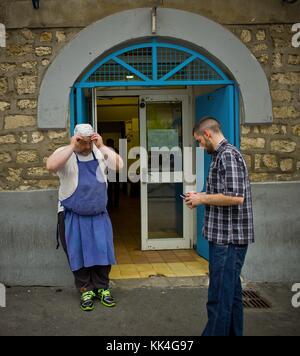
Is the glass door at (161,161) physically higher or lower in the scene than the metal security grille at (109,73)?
lower

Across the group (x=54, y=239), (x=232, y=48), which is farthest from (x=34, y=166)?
(x=232, y=48)

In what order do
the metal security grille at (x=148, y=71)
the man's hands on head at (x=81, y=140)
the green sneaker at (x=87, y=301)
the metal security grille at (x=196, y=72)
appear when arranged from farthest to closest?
the metal security grille at (x=196, y=72) → the metal security grille at (x=148, y=71) → the green sneaker at (x=87, y=301) → the man's hands on head at (x=81, y=140)

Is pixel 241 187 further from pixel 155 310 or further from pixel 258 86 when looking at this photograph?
pixel 258 86

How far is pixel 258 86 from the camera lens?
574cm

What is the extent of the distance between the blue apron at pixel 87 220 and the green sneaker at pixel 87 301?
12.2 inches

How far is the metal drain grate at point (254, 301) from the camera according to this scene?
203 inches

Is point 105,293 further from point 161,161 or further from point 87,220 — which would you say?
point 161,161

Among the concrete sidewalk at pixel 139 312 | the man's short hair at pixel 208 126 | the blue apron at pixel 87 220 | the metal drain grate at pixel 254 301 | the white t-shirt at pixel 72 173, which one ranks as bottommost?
the metal drain grate at pixel 254 301

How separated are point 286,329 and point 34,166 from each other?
3.27 m

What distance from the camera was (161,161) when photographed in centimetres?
710

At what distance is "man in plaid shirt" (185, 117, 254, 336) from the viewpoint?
147 inches

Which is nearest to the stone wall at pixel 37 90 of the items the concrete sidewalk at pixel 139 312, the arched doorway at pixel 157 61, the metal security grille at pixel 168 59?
the arched doorway at pixel 157 61

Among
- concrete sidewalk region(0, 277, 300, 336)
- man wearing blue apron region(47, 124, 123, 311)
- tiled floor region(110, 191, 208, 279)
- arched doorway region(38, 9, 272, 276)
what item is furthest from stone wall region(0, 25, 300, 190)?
tiled floor region(110, 191, 208, 279)

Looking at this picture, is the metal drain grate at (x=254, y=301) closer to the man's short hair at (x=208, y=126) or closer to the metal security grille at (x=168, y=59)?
the man's short hair at (x=208, y=126)
